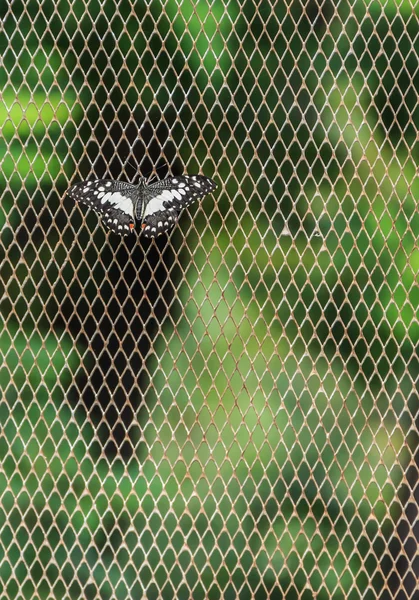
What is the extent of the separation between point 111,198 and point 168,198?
0.10m

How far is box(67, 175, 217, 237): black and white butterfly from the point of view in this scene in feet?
4.18

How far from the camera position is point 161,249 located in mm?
1358

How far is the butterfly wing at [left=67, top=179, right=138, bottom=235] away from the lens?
1294mm

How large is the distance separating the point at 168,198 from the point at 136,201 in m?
0.06

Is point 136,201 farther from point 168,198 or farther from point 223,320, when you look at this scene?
point 223,320

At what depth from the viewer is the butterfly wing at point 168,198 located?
1.27 meters

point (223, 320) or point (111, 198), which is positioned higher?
point (111, 198)

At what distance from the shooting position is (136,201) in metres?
1.30

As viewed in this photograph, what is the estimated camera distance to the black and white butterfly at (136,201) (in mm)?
1275

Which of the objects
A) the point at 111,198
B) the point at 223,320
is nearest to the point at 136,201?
the point at 111,198

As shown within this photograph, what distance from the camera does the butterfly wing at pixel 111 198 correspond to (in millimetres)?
1294

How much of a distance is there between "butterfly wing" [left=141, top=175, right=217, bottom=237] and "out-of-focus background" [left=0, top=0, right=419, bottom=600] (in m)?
0.06

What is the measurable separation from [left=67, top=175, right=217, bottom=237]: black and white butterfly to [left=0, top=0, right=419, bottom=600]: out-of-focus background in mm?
59

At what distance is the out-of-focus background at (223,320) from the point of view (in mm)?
1352
